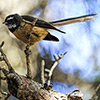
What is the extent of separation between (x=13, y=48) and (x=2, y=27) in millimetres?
268

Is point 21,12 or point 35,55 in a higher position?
point 21,12

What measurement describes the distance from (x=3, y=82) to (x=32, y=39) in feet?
2.85

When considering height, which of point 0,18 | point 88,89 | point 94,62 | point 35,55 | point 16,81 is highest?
point 0,18

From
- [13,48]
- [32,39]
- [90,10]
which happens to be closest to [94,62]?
[90,10]

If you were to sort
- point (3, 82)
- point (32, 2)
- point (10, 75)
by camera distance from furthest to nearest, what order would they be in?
point (32, 2), point (3, 82), point (10, 75)

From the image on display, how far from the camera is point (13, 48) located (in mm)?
2381

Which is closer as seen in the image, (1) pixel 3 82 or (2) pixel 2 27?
(1) pixel 3 82

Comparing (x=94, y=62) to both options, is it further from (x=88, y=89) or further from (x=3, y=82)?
(x=3, y=82)

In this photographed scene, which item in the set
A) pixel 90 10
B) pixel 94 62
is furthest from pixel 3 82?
pixel 90 10

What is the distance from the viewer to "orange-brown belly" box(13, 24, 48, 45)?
4.75ft

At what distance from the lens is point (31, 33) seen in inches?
59.2

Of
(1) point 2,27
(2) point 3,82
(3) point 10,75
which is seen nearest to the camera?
(3) point 10,75

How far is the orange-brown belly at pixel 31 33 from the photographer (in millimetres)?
1448

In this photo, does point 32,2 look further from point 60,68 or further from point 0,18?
point 60,68
